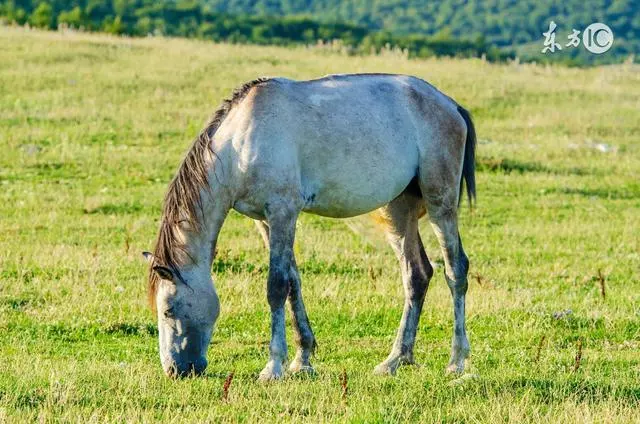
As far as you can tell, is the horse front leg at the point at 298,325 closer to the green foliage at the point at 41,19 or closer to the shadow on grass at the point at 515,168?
the shadow on grass at the point at 515,168

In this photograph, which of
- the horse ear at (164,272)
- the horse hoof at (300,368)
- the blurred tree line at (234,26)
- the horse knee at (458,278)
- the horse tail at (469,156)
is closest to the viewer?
the horse ear at (164,272)

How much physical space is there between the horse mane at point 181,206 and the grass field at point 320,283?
81cm

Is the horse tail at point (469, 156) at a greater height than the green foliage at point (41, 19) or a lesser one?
greater

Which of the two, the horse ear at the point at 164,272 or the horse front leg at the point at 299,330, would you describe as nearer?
the horse ear at the point at 164,272

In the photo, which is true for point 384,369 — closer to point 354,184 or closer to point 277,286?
point 277,286

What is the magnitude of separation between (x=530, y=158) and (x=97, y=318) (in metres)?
15.2

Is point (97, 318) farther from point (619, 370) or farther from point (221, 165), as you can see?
point (619, 370)

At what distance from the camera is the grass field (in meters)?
7.55

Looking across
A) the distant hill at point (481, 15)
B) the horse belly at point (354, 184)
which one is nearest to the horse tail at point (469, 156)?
the horse belly at point (354, 184)

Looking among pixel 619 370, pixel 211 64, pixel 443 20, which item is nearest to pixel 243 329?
pixel 619 370

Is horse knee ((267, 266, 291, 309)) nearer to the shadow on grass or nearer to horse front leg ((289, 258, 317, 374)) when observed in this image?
horse front leg ((289, 258, 317, 374))

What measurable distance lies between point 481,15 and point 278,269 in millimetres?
115476

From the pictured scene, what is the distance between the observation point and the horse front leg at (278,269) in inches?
333

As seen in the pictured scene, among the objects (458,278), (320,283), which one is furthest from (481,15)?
(458,278)
